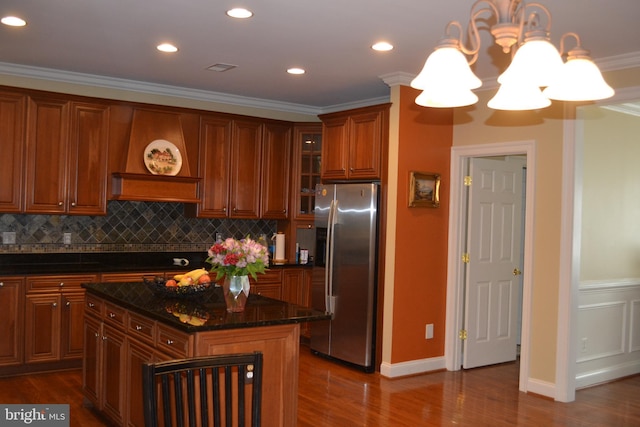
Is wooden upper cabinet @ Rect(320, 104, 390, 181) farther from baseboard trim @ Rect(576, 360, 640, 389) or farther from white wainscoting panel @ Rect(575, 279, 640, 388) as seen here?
baseboard trim @ Rect(576, 360, 640, 389)

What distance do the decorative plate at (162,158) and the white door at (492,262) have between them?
9.53 ft

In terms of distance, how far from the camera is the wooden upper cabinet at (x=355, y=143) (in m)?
5.73

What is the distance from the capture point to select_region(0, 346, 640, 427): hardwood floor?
449 centimetres

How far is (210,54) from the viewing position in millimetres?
5023

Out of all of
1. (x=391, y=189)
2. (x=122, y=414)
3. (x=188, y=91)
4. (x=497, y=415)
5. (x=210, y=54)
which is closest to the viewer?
(x=122, y=414)

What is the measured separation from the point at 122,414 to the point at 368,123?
3.34 meters

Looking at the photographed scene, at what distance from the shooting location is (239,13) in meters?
3.94

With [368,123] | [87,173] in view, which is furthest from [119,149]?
[368,123]

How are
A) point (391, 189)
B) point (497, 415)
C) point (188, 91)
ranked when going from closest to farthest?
1. point (497, 415)
2. point (391, 189)
3. point (188, 91)

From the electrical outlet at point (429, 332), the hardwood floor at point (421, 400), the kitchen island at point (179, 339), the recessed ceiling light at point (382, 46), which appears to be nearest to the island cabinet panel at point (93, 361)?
the kitchen island at point (179, 339)

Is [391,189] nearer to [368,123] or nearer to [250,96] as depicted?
[368,123]

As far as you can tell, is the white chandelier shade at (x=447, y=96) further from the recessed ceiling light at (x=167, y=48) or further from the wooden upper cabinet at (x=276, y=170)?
the wooden upper cabinet at (x=276, y=170)

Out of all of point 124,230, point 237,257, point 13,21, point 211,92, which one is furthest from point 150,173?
point 237,257

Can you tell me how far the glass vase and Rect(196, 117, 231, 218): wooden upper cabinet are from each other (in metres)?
3.01
